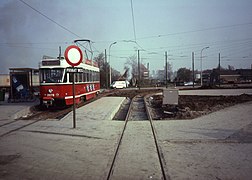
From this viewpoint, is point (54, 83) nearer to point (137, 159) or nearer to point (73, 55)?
point (73, 55)

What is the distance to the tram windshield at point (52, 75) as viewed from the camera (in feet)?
55.0

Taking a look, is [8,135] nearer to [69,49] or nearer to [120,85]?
[69,49]

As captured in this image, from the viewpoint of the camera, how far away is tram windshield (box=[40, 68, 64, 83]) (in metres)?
16.8

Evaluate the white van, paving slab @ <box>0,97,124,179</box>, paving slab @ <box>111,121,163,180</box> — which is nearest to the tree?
the white van

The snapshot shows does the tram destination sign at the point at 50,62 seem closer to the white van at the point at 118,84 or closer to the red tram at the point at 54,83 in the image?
the red tram at the point at 54,83

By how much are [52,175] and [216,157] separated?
3597 millimetres

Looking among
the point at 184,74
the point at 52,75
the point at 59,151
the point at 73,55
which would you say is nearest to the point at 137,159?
the point at 59,151

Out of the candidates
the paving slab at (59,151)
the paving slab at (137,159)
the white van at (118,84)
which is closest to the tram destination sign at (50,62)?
the paving slab at (59,151)

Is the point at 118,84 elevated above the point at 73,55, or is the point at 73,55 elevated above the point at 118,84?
the point at 73,55

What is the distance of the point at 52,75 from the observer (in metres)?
16.9

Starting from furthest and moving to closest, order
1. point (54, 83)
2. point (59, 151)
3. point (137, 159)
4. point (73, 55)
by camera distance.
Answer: point (54, 83) → point (73, 55) → point (59, 151) → point (137, 159)

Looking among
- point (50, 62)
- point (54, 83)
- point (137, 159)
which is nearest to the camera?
point (137, 159)

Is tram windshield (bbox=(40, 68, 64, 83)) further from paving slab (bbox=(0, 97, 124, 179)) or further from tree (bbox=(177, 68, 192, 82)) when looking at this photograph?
tree (bbox=(177, 68, 192, 82))

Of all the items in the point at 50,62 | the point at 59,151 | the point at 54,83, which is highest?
the point at 50,62
